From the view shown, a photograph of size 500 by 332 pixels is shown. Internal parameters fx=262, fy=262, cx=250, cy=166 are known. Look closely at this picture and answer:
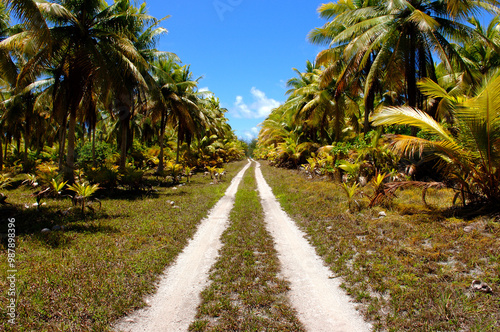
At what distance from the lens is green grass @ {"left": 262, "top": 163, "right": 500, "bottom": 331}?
10.8 feet

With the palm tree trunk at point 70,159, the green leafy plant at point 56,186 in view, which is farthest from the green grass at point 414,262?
the palm tree trunk at point 70,159

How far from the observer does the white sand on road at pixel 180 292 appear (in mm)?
3281

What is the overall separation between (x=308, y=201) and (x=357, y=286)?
5999 millimetres

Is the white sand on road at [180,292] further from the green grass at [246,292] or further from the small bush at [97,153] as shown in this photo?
the small bush at [97,153]

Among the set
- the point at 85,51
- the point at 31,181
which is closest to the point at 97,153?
the point at 31,181

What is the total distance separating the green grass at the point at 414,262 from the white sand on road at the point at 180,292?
2328 mm

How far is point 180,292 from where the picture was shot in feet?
13.2

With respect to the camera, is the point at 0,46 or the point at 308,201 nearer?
the point at 0,46

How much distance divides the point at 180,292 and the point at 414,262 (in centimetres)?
399

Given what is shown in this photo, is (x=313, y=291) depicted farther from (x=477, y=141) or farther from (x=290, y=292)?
(x=477, y=141)

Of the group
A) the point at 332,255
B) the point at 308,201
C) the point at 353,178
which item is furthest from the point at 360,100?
the point at 332,255

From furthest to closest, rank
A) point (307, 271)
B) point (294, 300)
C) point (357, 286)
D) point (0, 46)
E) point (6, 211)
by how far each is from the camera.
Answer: point (0, 46)
point (6, 211)
point (307, 271)
point (357, 286)
point (294, 300)

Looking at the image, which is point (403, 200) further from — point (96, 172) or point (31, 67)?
point (31, 67)

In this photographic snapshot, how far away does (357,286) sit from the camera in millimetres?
4152
